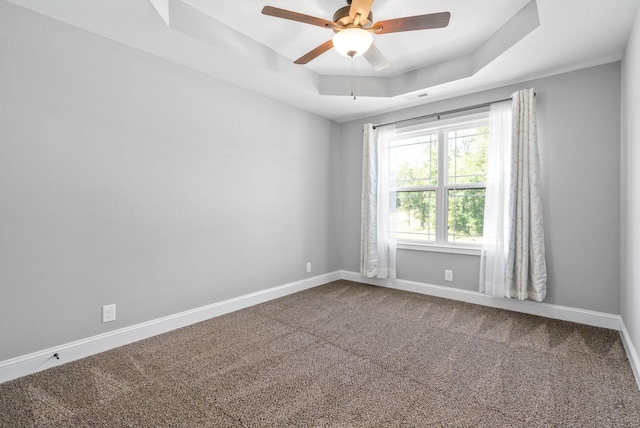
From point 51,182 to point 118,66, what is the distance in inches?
40.8

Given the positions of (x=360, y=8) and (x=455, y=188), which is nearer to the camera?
(x=360, y=8)

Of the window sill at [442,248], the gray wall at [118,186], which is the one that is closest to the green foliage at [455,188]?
the window sill at [442,248]

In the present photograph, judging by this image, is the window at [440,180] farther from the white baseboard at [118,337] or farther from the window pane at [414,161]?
the white baseboard at [118,337]

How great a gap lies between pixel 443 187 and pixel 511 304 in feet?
4.89

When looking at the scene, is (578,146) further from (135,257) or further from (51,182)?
(51,182)

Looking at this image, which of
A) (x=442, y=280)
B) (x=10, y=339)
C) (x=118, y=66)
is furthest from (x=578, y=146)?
(x=10, y=339)

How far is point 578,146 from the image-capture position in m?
2.90

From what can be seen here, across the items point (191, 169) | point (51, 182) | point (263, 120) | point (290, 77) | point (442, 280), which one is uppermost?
point (290, 77)

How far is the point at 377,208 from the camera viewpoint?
4227 mm

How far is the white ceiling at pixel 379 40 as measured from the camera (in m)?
2.12

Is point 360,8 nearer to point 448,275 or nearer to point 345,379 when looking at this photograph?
point 345,379

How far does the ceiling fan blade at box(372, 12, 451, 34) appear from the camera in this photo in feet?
6.37

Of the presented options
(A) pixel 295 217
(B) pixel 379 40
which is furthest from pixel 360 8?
(A) pixel 295 217

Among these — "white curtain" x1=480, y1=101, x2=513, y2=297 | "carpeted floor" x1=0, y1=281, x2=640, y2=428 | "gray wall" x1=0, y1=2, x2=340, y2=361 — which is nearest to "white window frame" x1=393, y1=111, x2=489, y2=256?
"white curtain" x1=480, y1=101, x2=513, y2=297
